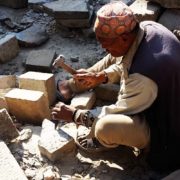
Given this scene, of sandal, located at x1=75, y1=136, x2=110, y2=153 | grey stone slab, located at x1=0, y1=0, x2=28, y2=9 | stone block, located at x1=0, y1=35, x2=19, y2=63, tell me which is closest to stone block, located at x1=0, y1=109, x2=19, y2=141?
sandal, located at x1=75, y1=136, x2=110, y2=153

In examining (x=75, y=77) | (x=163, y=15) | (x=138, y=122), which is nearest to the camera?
(x=138, y=122)

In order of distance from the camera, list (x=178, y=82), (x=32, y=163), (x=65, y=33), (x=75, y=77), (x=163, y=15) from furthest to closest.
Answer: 1. (x=65, y=33)
2. (x=163, y=15)
3. (x=75, y=77)
4. (x=32, y=163)
5. (x=178, y=82)

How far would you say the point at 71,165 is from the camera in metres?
4.13

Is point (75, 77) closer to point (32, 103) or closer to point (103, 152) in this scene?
point (32, 103)

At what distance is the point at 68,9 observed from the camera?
6211 millimetres

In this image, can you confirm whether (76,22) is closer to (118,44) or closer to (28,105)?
(28,105)

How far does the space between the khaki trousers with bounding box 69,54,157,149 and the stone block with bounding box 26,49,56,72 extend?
5.59ft

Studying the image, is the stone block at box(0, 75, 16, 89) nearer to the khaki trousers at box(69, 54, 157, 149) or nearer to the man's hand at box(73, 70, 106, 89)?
the man's hand at box(73, 70, 106, 89)

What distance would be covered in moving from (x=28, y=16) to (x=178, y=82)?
401cm

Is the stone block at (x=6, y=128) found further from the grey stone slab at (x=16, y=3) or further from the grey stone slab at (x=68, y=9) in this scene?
the grey stone slab at (x=16, y=3)

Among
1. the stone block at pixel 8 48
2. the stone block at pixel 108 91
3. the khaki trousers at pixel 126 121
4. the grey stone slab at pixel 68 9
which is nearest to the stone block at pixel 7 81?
the stone block at pixel 8 48

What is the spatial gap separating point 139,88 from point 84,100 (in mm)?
1358

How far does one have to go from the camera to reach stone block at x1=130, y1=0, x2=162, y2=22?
17.2 ft

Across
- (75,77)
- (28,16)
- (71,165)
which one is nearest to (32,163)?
(71,165)
